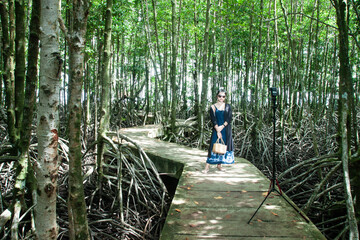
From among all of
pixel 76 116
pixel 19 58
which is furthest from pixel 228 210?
pixel 19 58

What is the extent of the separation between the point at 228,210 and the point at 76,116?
156cm

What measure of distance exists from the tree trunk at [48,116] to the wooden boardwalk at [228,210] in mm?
847

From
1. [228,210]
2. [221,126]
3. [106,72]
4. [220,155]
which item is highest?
[106,72]

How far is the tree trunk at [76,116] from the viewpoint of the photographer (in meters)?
1.64

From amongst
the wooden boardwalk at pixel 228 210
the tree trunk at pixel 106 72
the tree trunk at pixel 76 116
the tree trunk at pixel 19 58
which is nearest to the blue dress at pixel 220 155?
the wooden boardwalk at pixel 228 210

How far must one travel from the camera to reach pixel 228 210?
8.05 feet

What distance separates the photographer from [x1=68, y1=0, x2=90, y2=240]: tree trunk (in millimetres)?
1641

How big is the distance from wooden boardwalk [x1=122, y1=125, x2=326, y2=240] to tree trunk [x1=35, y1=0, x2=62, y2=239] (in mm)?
847

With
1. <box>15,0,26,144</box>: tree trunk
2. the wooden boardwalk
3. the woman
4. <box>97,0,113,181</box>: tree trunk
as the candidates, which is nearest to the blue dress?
the woman

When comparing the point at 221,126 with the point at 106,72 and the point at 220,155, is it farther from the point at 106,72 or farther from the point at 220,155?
the point at 106,72

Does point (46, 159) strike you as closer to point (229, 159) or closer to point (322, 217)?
point (229, 159)

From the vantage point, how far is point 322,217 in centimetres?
340

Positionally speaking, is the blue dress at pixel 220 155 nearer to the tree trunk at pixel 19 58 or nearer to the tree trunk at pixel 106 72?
the tree trunk at pixel 106 72

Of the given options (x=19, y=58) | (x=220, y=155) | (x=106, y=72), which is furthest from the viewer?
(x=220, y=155)
